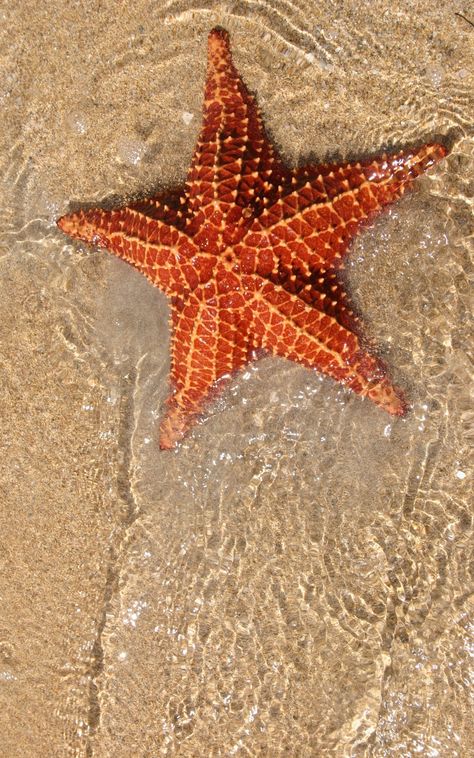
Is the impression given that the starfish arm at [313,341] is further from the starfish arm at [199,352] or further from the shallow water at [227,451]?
the shallow water at [227,451]

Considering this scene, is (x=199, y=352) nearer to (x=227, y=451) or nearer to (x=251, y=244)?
(x=251, y=244)

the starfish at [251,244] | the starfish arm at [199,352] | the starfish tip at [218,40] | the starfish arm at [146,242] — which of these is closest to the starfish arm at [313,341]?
the starfish at [251,244]

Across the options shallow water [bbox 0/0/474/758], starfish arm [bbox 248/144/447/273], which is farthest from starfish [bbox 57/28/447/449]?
shallow water [bbox 0/0/474/758]

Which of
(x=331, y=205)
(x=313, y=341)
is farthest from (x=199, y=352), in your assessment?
(x=331, y=205)

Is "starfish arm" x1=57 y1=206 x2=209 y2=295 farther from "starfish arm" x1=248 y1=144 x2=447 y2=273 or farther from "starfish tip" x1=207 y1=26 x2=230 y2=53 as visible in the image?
"starfish tip" x1=207 y1=26 x2=230 y2=53

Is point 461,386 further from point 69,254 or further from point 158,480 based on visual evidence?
point 69,254

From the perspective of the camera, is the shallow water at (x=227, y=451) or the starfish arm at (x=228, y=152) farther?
the shallow water at (x=227, y=451)
